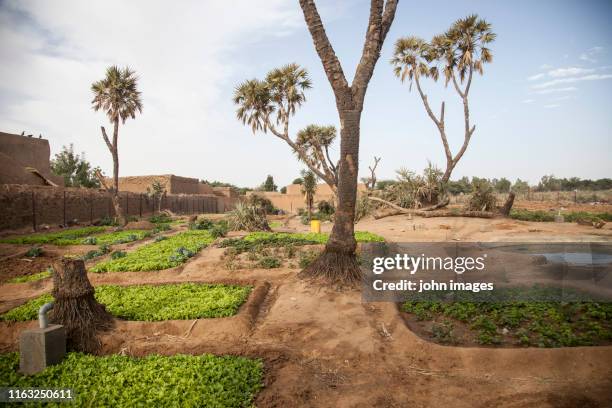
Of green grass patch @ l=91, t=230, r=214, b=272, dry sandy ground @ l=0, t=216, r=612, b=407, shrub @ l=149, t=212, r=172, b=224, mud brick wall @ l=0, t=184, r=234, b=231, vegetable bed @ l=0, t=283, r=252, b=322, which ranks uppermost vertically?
mud brick wall @ l=0, t=184, r=234, b=231

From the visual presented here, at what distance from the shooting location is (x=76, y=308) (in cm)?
502

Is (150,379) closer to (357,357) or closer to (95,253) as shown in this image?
(357,357)

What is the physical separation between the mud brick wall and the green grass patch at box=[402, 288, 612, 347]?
17.8 meters

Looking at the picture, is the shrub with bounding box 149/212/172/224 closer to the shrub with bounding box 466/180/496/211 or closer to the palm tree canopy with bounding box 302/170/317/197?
the palm tree canopy with bounding box 302/170/317/197

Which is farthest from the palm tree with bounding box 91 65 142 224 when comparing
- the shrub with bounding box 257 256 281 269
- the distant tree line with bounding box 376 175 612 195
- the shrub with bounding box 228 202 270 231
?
the distant tree line with bounding box 376 175 612 195

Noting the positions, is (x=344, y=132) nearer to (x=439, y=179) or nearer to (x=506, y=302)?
(x=506, y=302)

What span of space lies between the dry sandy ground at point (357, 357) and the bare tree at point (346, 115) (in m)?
0.63

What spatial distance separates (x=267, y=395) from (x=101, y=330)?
2.94m

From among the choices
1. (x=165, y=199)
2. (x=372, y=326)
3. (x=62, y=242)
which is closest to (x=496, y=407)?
(x=372, y=326)

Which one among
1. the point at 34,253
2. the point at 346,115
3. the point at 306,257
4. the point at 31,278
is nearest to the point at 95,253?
the point at 34,253

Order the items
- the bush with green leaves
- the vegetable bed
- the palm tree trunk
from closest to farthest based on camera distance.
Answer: the vegetable bed < the palm tree trunk < the bush with green leaves

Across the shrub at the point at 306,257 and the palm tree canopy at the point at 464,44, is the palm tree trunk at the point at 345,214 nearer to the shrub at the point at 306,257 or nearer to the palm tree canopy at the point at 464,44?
the shrub at the point at 306,257

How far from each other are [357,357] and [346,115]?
15.4 feet

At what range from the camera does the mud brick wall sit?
15.9 meters
